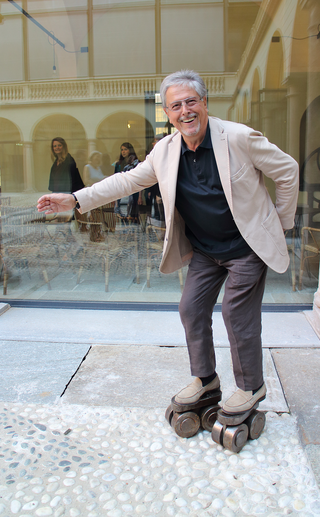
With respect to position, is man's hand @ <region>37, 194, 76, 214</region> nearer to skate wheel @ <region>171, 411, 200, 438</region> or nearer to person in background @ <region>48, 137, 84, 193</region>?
skate wheel @ <region>171, 411, 200, 438</region>

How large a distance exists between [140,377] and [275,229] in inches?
57.3

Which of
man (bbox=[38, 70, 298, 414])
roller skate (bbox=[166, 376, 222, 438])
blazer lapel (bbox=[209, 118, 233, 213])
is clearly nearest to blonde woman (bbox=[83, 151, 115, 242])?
man (bbox=[38, 70, 298, 414])

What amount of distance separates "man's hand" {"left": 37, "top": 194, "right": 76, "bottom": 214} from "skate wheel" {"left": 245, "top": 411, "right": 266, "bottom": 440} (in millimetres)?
1436

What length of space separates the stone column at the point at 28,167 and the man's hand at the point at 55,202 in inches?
131

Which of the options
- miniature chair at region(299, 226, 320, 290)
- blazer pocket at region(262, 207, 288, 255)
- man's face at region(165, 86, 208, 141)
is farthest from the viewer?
miniature chair at region(299, 226, 320, 290)

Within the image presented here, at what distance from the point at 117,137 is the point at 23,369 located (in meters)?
3.09

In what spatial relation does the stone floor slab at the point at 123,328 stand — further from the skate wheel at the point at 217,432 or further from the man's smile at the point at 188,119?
the man's smile at the point at 188,119

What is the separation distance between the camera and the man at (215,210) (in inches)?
80.1

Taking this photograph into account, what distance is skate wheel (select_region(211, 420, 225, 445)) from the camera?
7.16 feet

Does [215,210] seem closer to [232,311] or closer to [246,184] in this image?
[246,184]

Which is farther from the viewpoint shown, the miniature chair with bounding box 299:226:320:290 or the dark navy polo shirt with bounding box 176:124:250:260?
the miniature chair with bounding box 299:226:320:290

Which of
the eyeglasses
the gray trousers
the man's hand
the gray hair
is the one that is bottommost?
the gray trousers

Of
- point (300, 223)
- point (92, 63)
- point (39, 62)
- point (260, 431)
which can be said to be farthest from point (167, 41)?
point (260, 431)

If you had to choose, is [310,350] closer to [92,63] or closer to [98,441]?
[98,441]
